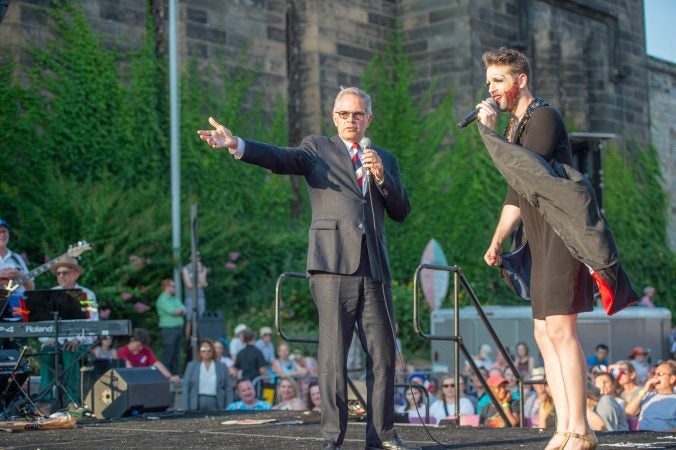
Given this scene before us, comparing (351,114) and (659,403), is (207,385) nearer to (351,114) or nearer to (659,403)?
(659,403)

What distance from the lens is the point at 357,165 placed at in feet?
21.3

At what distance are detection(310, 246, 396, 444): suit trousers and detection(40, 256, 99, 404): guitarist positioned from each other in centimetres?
488

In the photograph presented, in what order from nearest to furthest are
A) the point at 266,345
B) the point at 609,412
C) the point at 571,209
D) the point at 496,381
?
the point at 571,209 → the point at 609,412 → the point at 496,381 → the point at 266,345

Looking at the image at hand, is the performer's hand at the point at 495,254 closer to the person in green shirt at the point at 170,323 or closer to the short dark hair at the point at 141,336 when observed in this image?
the short dark hair at the point at 141,336

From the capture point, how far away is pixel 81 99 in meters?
19.6

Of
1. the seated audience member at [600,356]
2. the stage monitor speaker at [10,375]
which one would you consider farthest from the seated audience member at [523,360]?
the stage monitor speaker at [10,375]

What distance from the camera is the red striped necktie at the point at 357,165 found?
644 centimetres

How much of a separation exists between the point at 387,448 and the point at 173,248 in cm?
1262

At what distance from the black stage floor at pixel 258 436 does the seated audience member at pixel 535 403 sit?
232 centimetres

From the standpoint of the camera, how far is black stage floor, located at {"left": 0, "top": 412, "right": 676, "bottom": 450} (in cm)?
704

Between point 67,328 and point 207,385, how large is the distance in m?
3.96

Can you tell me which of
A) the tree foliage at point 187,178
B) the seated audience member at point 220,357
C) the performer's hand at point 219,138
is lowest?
the seated audience member at point 220,357

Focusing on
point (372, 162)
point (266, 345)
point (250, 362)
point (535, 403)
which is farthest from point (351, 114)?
point (266, 345)

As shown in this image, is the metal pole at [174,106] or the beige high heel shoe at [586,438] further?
the metal pole at [174,106]
